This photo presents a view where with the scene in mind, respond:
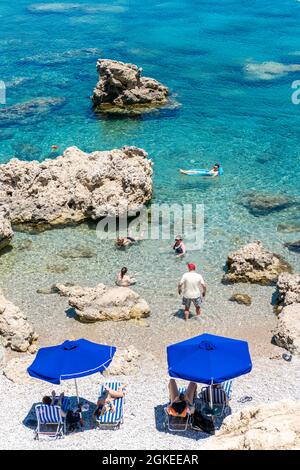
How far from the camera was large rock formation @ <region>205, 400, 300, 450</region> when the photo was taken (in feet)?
29.6

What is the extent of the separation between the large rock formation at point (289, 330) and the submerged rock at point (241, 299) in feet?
4.63

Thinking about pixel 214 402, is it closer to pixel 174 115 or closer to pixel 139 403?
pixel 139 403

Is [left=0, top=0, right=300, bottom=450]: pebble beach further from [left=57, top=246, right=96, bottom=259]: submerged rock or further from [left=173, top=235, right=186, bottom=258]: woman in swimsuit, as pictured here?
[left=173, top=235, right=186, bottom=258]: woman in swimsuit

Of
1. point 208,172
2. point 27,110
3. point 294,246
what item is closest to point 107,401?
point 294,246

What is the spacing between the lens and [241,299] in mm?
18562

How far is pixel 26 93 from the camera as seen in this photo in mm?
39094

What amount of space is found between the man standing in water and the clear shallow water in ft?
2.44

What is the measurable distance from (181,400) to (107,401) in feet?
5.48

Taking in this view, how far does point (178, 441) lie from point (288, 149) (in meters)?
20.5

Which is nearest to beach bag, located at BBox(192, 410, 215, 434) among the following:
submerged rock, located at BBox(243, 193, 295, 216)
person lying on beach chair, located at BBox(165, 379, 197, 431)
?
person lying on beach chair, located at BBox(165, 379, 197, 431)

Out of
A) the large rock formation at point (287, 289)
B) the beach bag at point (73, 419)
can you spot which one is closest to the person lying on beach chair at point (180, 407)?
the beach bag at point (73, 419)

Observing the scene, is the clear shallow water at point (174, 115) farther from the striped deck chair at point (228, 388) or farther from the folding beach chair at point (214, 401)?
the folding beach chair at point (214, 401)
